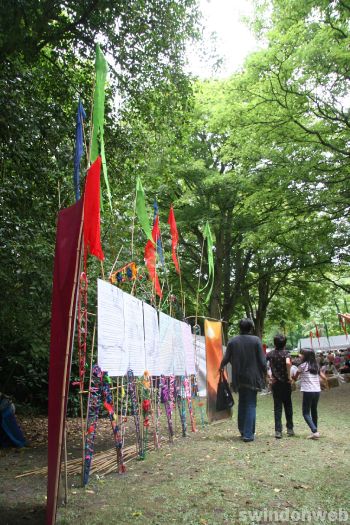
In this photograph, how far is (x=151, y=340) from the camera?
6004 mm

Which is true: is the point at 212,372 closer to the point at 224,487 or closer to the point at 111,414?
the point at 111,414

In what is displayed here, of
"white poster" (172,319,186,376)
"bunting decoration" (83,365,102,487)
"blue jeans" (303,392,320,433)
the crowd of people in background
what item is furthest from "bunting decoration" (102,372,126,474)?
"blue jeans" (303,392,320,433)

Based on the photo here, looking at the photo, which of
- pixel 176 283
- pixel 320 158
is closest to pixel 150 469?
pixel 320 158

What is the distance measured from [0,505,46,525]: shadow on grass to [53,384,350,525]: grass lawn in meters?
0.17

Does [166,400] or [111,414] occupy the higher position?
[166,400]

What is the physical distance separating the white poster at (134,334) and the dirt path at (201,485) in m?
1.14

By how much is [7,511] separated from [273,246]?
13.6 meters

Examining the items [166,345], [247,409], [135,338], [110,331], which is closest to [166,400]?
[166,345]

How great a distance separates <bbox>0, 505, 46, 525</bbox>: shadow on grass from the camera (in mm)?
3439

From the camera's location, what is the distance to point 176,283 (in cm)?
1892

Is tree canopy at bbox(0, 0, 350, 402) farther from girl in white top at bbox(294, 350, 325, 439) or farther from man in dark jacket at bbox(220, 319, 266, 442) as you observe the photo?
girl in white top at bbox(294, 350, 325, 439)

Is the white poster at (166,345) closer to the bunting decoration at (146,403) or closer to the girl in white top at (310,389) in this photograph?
the bunting decoration at (146,403)

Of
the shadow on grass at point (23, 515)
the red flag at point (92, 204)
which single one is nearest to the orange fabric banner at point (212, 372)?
the red flag at point (92, 204)

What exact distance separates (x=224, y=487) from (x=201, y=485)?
0.22 m
